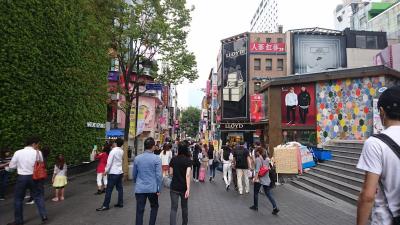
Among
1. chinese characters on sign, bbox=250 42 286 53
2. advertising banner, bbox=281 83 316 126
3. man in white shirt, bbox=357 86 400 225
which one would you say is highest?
chinese characters on sign, bbox=250 42 286 53

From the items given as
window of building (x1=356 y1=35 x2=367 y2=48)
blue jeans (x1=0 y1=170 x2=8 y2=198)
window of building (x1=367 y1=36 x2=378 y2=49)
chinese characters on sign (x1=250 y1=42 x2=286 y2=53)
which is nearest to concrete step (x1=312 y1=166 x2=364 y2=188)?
blue jeans (x1=0 y1=170 x2=8 y2=198)

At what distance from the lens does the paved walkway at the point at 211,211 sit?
8.50 meters

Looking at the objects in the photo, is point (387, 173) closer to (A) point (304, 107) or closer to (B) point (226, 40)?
(A) point (304, 107)

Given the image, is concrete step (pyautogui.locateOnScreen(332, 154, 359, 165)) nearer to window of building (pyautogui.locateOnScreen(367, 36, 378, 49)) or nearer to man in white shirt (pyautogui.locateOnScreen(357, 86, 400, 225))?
man in white shirt (pyautogui.locateOnScreen(357, 86, 400, 225))

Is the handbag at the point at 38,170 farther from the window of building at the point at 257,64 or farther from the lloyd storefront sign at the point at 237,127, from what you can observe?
the window of building at the point at 257,64

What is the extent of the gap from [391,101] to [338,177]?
11.9 metres

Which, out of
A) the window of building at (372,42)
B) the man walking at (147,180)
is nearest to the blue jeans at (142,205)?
the man walking at (147,180)

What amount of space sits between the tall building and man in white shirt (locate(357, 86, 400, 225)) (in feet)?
332

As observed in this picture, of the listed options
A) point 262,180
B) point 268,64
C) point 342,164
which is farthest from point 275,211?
point 268,64

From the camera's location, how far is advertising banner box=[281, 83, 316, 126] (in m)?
23.2

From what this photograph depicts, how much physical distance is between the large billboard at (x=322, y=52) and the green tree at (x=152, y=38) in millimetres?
34651

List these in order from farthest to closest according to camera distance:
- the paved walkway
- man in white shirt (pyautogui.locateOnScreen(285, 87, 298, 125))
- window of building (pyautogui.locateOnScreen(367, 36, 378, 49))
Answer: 1. window of building (pyautogui.locateOnScreen(367, 36, 378, 49))
2. man in white shirt (pyautogui.locateOnScreen(285, 87, 298, 125))
3. the paved walkway

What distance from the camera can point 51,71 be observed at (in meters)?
15.4

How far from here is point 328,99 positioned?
22.4 metres
